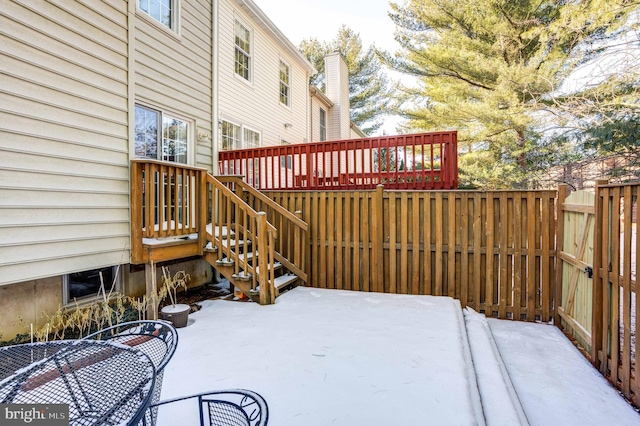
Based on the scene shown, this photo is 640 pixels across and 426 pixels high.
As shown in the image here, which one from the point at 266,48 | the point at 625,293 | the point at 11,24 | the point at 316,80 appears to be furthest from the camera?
the point at 316,80

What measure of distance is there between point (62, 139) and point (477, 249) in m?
5.35

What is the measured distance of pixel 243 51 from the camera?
748cm

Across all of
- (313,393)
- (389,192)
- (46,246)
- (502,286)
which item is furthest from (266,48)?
(313,393)

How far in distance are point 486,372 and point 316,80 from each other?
21314mm

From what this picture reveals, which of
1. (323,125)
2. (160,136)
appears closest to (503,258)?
(160,136)

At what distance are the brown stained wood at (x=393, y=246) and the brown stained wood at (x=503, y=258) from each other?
145 cm

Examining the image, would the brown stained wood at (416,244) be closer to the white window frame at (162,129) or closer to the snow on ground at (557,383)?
the snow on ground at (557,383)

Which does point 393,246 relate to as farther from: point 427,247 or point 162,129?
point 162,129

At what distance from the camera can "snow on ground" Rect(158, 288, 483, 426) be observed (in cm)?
211

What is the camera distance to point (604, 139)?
692 centimetres

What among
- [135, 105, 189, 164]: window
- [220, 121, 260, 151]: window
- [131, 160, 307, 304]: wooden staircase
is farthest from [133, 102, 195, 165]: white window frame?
[220, 121, 260, 151]: window

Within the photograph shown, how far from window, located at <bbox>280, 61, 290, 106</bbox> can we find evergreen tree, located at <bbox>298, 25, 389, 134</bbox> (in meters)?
12.2

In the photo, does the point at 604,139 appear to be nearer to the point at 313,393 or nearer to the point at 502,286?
the point at 502,286

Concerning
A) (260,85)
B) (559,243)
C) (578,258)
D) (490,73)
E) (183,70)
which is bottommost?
(578,258)
